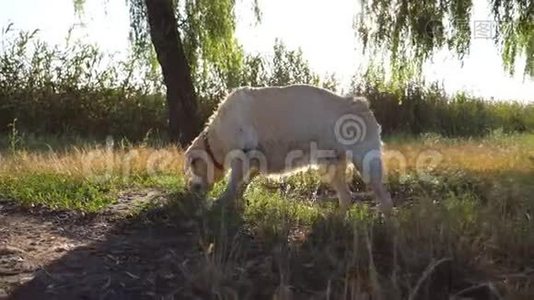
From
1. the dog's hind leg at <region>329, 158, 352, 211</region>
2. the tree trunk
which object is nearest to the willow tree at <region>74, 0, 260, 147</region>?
the tree trunk

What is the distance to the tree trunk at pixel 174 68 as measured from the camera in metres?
11.3

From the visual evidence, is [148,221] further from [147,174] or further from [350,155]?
[147,174]

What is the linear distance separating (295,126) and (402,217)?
213 centimetres

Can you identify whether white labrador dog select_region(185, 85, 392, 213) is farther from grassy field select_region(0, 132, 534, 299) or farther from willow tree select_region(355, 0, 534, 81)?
willow tree select_region(355, 0, 534, 81)

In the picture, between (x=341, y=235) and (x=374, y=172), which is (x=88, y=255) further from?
(x=374, y=172)

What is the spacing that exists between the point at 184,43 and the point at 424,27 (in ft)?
14.6

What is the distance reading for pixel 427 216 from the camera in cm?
499

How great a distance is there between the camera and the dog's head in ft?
24.2

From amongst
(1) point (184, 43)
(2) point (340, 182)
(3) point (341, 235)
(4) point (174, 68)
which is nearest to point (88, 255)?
(3) point (341, 235)

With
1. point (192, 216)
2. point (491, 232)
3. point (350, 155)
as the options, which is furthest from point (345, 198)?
point (491, 232)

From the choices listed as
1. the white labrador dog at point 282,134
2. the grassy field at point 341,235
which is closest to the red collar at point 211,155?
the white labrador dog at point 282,134

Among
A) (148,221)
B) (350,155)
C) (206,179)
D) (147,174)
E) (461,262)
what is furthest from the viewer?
(147,174)

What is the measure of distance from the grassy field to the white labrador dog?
0.24 metres

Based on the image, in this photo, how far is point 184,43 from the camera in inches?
563
